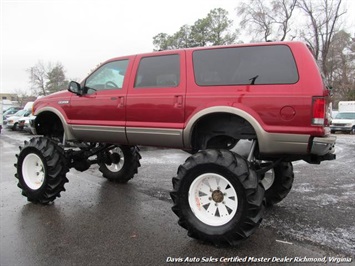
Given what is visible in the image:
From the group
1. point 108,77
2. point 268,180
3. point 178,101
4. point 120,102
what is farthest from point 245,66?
point 108,77

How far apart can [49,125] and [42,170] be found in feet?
3.51

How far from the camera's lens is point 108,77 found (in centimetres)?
511

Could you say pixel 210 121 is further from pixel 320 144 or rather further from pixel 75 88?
pixel 75 88

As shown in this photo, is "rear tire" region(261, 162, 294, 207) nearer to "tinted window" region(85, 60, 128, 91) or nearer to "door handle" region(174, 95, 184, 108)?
"door handle" region(174, 95, 184, 108)

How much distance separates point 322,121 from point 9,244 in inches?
153

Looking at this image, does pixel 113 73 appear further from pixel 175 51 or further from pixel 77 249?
pixel 77 249

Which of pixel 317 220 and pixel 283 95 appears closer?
pixel 283 95

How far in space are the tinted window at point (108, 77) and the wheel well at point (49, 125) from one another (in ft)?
3.84

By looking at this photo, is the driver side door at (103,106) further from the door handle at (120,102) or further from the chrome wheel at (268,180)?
the chrome wheel at (268,180)

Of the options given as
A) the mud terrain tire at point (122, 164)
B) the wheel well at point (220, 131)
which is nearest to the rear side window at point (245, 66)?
the wheel well at point (220, 131)

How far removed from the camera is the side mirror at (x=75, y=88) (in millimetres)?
5074

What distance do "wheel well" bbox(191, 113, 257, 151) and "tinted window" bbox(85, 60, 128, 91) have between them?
145cm

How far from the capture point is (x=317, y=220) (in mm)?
4516

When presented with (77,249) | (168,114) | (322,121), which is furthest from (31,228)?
(322,121)
